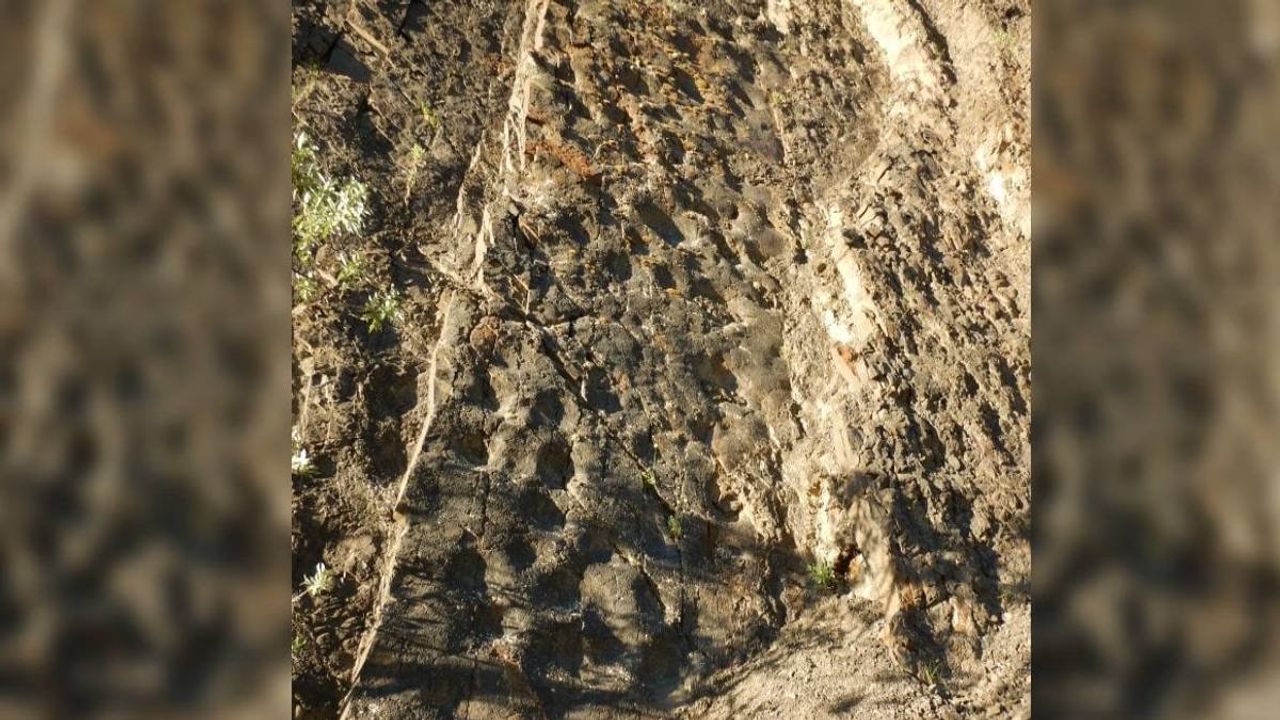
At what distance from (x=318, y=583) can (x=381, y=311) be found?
1.12 m

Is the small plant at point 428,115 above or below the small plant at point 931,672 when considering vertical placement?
above

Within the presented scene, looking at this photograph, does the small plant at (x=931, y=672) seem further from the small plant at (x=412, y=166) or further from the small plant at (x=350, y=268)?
the small plant at (x=412, y=166)

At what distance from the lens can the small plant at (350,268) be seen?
4223 mm

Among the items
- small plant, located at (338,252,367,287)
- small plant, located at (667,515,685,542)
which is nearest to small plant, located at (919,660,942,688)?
small plant, located at (667,515,685,542)

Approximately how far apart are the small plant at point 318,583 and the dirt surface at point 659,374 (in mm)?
31

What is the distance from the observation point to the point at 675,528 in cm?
415

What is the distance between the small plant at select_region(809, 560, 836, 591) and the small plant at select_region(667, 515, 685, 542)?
536mm

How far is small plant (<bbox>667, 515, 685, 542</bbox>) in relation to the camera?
4133mm

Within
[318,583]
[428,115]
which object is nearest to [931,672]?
[318,583]

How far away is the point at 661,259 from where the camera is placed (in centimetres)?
483

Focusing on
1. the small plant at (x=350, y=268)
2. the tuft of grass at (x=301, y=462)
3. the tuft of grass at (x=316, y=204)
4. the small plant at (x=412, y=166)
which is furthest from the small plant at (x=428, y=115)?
the tuft of grass at (x=301, y=462)

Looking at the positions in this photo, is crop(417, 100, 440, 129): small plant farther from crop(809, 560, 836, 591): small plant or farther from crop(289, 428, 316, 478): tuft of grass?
crop(809, 560, 836, 591): small plant
